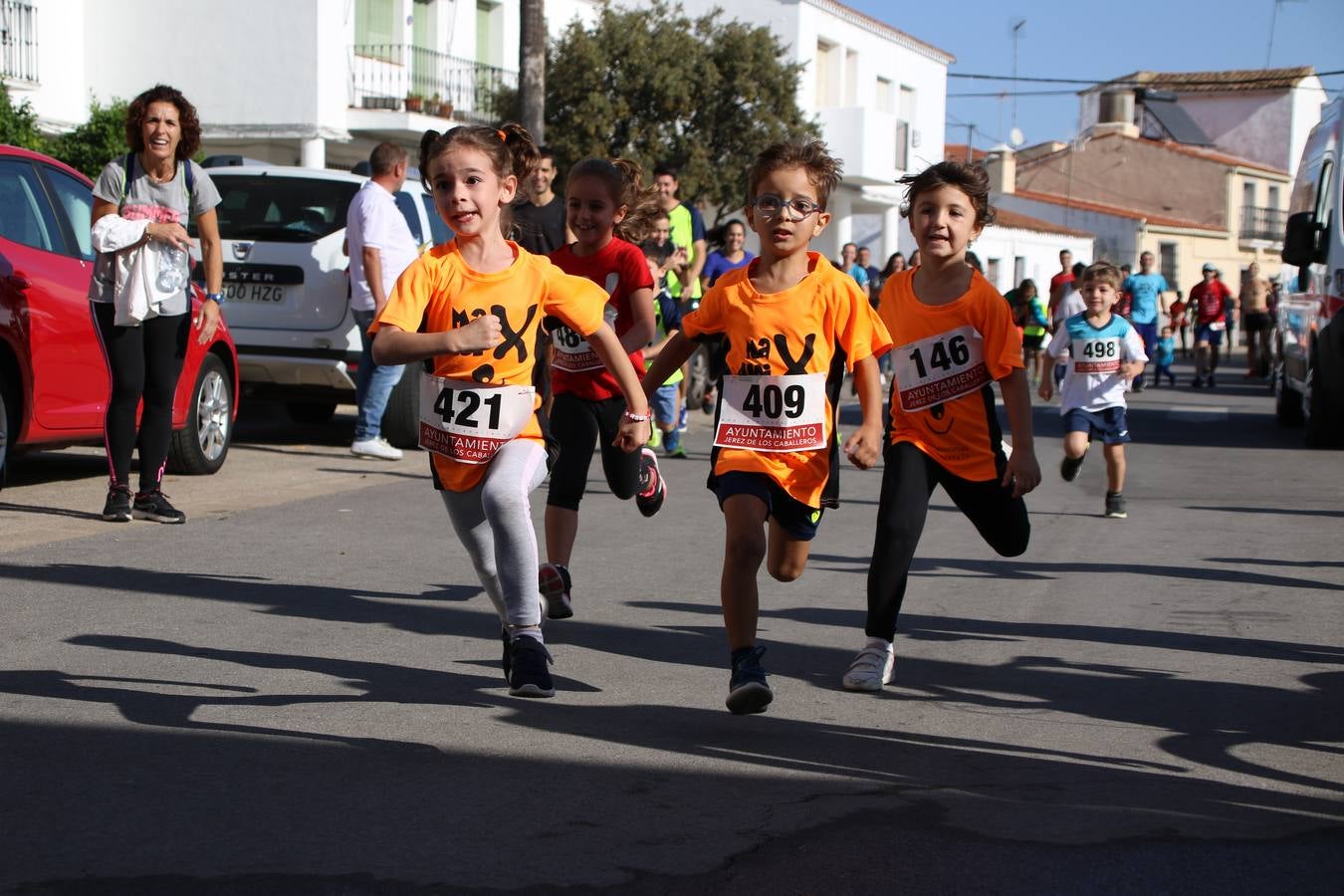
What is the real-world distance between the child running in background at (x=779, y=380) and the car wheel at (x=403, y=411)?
24.0ft

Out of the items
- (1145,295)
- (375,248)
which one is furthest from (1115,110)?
(375,248)

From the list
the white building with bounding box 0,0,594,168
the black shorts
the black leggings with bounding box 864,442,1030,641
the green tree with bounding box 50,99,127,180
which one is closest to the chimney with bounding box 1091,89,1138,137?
the white building with bounding box 0,0,594,168

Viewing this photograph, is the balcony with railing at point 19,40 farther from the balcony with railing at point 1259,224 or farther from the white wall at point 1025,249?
the balcony with railing at point 1259,224

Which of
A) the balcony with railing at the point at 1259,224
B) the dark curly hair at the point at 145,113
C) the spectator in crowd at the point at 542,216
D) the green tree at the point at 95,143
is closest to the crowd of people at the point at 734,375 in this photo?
the spectator in crowd at the point at 542,216

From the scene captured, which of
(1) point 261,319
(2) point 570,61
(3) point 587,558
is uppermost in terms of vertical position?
(2) point 570,61

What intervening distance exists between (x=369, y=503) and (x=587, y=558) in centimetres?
207

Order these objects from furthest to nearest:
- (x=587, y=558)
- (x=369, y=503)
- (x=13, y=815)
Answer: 1. (x=369, y=503)
2. (x=587, y=558)
3. (x=13, y=815)

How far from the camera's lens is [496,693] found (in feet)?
17.3

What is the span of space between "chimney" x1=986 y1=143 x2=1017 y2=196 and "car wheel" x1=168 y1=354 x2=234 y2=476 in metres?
54.0

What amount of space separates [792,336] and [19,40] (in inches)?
932

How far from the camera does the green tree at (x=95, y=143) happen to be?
70.0 ft

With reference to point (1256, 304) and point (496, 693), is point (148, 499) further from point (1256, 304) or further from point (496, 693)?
point (1256, 304)

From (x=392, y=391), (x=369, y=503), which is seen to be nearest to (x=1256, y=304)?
(x=392, y=391)

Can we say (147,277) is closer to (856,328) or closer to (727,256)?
(856,328)
